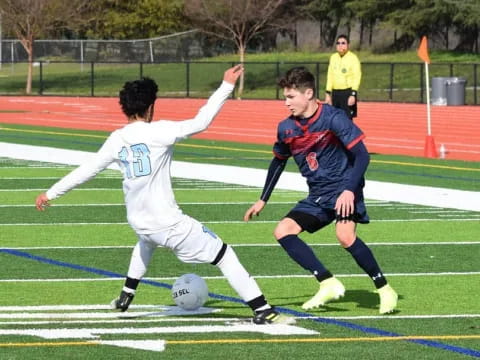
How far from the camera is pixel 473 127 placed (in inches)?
1294

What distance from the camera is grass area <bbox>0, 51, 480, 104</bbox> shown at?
5078 cm

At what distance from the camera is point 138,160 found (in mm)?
8375

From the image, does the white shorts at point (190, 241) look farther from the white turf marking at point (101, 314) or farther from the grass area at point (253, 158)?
the grass area at point (253, 158)

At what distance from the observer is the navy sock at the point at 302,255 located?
910cm

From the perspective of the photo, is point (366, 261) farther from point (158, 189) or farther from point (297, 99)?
point (158, 189)

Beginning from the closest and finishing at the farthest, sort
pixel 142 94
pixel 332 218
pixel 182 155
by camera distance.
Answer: pixel 142 94 < pixel 332 218 < pixel 182 155

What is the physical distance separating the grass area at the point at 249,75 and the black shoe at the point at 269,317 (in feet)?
122

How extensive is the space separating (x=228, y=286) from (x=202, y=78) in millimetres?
48183

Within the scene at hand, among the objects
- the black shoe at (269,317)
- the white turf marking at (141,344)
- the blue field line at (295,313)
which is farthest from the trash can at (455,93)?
the white turf marking at (141,344)

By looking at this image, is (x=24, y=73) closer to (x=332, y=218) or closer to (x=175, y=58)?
(x=175, y=58)

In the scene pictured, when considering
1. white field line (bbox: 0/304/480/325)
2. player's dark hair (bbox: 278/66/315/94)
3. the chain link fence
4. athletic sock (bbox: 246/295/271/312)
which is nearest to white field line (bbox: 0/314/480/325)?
white field line (bbox: 0/304/480/325)

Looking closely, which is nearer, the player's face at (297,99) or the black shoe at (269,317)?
the black shoe at (269,317)

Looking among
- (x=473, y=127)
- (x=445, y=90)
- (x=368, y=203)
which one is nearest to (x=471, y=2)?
(x=445, y=90)

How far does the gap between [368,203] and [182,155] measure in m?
8.24
